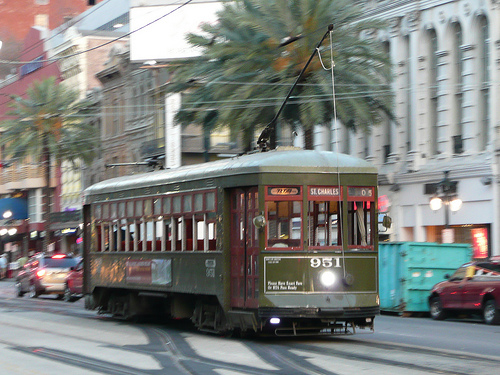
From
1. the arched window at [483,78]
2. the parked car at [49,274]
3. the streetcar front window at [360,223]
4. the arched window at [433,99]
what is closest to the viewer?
the streetcar front window at [360,223]

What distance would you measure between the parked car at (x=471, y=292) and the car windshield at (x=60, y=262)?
13879 millimetres

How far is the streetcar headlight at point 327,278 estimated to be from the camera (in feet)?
49.2

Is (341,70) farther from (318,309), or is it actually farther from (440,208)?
(318,309)

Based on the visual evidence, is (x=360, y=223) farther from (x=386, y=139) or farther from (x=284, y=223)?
(x=386, y=139)

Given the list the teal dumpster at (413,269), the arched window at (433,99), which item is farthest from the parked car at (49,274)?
the arched window at (433,99)

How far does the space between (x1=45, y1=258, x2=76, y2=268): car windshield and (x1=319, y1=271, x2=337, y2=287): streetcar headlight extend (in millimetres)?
19185

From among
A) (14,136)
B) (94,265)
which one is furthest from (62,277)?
(14,136)

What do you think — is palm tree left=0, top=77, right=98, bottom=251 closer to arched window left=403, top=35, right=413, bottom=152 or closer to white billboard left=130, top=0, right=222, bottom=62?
white billboard left=130, top=0, right=222, bottom=62

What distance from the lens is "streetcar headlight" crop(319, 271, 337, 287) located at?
15.0 metres

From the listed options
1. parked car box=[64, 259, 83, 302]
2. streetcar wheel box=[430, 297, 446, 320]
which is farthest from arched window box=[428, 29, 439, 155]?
parked car box=[64, 259, 83, 302]

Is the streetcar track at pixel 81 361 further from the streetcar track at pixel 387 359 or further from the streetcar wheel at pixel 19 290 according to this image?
the streetcar wheel at pixel 19 290

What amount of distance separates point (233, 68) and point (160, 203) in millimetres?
10600

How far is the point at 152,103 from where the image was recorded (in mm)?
50531

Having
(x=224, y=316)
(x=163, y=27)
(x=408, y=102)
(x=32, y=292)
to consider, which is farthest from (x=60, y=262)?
(x=224, y=316)
